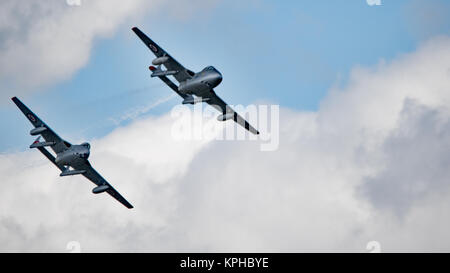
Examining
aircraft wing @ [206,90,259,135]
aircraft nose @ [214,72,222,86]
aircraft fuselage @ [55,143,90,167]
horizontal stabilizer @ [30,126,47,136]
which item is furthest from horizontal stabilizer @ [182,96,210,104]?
horizontal stabilizer @ [30,126,47,136]

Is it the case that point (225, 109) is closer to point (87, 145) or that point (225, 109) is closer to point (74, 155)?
point (87, 145)

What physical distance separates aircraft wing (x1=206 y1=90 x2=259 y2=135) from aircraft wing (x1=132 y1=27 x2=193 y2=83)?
495cm

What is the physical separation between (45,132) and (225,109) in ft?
89.7

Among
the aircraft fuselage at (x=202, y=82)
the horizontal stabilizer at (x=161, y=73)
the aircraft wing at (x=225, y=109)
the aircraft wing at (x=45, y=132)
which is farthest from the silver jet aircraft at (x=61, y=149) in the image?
the aircraft wing at (x=225, y=109)

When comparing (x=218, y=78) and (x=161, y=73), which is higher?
(x=161, y=73)

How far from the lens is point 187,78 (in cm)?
11269

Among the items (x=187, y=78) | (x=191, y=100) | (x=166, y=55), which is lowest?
(x=191, y=100)

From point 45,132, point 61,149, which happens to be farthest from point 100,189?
point 45,132

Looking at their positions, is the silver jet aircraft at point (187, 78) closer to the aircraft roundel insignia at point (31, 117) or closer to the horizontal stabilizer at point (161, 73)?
the horizontal stabilizer at point (161, 73)

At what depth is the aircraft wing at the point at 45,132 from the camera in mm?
112562
